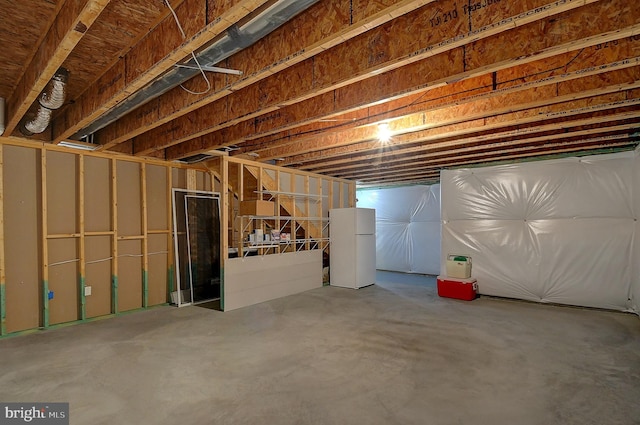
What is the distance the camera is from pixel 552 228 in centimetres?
537

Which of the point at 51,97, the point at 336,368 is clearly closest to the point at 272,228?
the point at 336,368

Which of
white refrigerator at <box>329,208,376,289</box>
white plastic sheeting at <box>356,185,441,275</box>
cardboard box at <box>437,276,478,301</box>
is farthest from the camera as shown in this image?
white plastic sheeting at <box>356,185,441,275</box>

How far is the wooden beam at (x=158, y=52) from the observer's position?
184cm

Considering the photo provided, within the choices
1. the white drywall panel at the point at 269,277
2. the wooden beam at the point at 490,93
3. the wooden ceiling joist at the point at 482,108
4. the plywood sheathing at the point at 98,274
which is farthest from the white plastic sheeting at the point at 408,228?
the plywood sheathing at the point at 98,274

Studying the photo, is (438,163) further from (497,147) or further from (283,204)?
(283,204)

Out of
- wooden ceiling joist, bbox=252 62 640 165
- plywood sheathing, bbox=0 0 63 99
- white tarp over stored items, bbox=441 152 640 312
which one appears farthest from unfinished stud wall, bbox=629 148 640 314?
plywood sheathing, bbox=0 0 63 99

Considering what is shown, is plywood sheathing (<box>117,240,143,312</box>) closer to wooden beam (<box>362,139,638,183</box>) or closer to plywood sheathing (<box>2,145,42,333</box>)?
plywood sheathing (<box>2,145,42,333</box>)

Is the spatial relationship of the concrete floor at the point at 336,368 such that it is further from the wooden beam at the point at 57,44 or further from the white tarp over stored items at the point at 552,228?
the wooden beam at the point at 57,44

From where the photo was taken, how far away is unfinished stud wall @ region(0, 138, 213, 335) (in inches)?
157

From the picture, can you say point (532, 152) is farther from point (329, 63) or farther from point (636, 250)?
point (329, 63)

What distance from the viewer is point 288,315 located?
4664mm

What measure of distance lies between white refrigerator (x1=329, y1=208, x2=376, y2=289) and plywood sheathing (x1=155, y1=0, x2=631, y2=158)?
3.48m

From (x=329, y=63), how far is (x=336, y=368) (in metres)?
2.53

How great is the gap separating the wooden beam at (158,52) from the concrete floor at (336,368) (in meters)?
2.36
